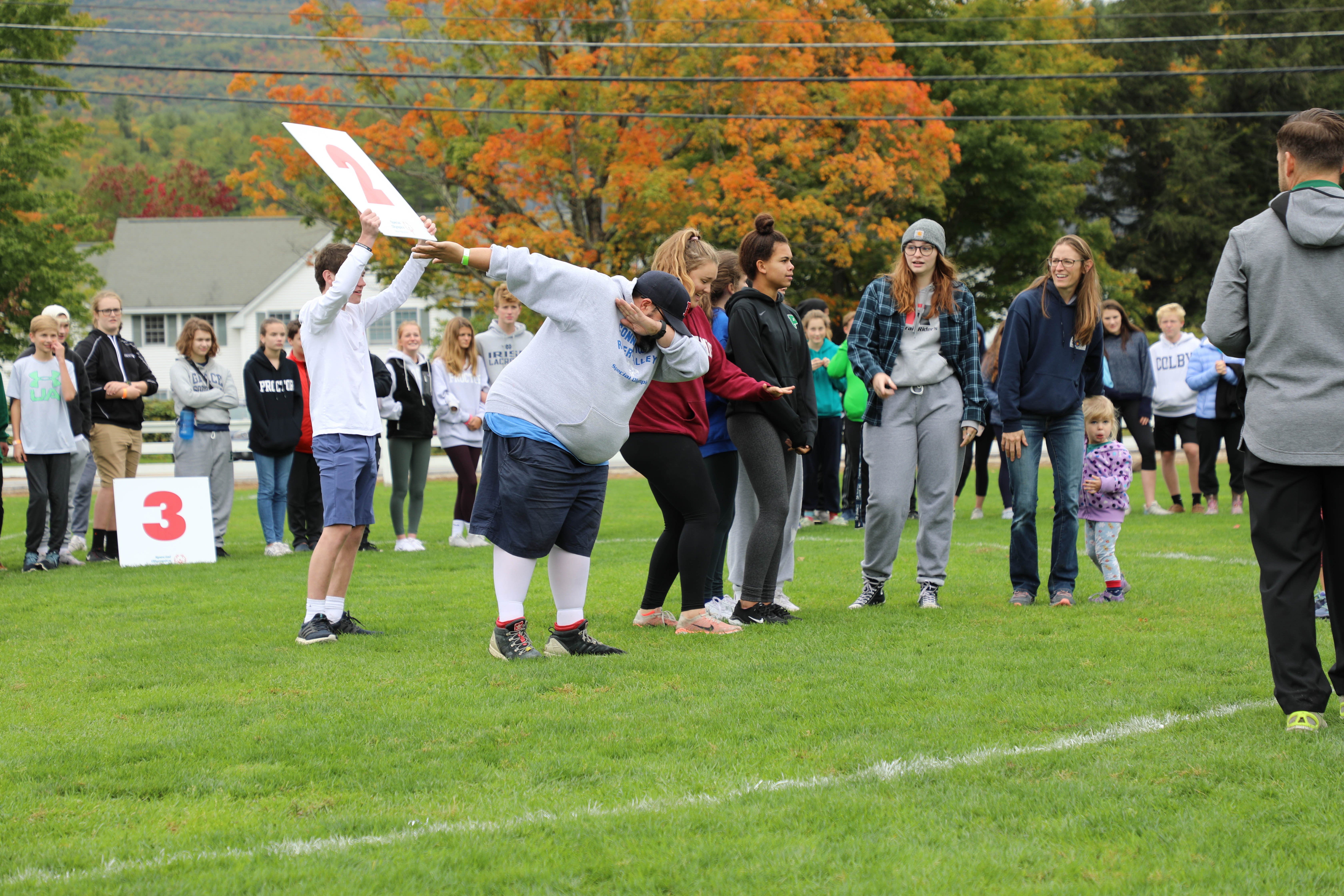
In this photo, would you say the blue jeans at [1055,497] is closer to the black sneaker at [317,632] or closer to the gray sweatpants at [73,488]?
the black sneaker at [317,632]

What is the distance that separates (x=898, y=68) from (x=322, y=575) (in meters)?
23.0

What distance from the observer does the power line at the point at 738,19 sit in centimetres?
2400

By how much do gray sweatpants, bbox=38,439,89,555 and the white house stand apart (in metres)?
41.4

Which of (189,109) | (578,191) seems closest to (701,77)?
(578,191)

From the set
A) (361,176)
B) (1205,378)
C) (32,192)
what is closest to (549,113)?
(1205,378)

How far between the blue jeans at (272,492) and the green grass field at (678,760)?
13.6ft

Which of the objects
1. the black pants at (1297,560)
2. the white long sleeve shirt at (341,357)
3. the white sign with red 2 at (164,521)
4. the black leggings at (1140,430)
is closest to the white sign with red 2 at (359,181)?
the white long sleeve shirt at (341,357)

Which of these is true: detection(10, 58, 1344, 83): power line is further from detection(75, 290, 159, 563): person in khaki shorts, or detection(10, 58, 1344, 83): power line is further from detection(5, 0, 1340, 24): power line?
detection(75, 290, 159, 563): person in khaki shorts

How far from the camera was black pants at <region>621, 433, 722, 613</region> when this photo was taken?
6.29 m

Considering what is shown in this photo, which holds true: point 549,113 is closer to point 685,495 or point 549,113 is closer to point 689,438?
point 689,438

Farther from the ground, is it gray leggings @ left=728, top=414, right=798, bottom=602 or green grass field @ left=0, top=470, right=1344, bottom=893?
gray leggings @ left=728, top=414, right=798, bottom=602

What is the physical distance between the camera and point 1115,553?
9.91 metres

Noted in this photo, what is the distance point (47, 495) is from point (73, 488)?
128 centimetres

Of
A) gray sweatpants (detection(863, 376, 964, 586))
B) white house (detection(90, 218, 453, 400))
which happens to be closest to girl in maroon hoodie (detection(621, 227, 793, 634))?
gray sweatpants (detection(863, 376, 964, 586))
